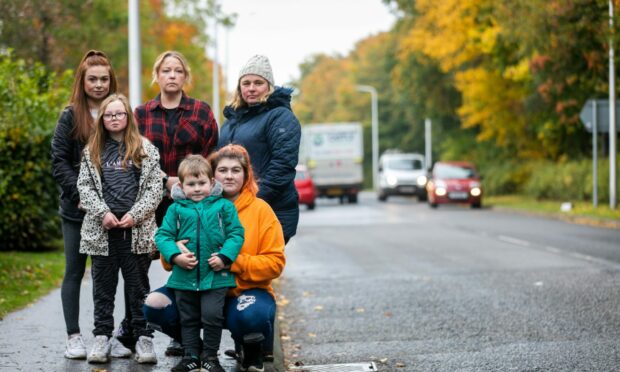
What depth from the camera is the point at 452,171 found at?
35344 millimetres

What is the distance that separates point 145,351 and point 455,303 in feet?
14.4

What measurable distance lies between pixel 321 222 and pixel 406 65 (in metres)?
19.1

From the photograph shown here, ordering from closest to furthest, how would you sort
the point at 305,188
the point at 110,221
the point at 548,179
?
the point at 110,221 < the point at 548,179 < the point at 305,188

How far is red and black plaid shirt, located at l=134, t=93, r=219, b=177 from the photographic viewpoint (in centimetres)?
655

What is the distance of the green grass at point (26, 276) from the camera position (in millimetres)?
9133

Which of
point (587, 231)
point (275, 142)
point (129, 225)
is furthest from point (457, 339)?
point (587, 231)

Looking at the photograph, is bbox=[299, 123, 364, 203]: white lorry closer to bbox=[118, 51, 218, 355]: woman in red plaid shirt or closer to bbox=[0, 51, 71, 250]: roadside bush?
bbox=[0, 51, 71, 250]: roadside bush

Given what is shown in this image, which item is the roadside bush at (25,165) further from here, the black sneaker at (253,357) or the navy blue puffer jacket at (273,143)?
the black sneaker at (253,357)

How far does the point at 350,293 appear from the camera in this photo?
1088 centimetres

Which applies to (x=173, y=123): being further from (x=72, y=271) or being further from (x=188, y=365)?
(x=188, y=365)

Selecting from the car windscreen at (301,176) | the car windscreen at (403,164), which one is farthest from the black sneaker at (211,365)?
the car windscreen at (403,164)

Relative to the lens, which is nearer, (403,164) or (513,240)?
(513,240)

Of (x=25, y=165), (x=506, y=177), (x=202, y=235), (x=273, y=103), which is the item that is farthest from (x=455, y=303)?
(x=506, y=177)

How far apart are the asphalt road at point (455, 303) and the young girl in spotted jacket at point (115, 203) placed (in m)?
1.41
